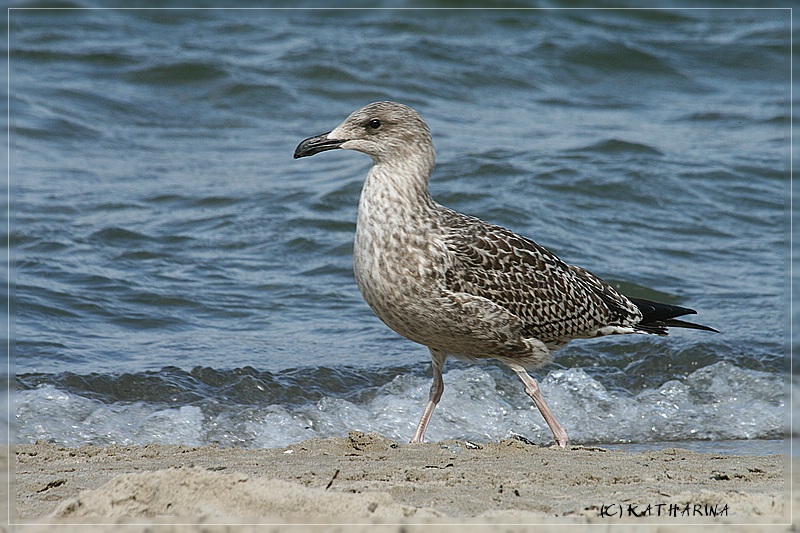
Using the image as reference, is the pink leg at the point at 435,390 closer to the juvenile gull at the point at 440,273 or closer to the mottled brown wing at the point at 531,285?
the juvenile gull at the point at 440,273

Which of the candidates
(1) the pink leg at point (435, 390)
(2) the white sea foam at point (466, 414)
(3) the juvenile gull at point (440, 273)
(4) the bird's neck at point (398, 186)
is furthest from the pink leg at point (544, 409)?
(4) the bird's neck at point (398, 186)

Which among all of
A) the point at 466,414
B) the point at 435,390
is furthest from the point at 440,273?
the point at 466,414

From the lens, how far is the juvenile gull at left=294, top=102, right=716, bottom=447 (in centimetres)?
566

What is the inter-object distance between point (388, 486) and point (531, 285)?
6.91 feet

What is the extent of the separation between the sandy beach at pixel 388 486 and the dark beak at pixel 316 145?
1659mm

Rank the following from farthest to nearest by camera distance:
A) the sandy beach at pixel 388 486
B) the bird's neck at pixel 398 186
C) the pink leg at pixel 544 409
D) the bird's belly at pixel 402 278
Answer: the pink leg at pixel 544 409 < the bird's neck at pixel 398 186 < the bird's belly at pixel 402 278 < the sandy beach at pixel 388 486

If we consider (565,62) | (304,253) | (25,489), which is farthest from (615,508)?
(565,62)

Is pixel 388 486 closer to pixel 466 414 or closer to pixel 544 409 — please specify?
pixel 544 409

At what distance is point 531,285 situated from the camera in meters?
6.16

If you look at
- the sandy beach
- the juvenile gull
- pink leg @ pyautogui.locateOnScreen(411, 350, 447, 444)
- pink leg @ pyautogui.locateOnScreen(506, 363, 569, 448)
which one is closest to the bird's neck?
the juvenile gull

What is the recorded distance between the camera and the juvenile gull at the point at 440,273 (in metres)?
5.66

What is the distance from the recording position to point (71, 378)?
7043 millimetres

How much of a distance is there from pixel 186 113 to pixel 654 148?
643 centimetres

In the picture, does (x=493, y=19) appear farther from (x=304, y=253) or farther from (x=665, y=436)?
(x=665, y=436)
